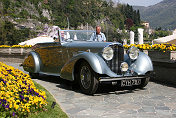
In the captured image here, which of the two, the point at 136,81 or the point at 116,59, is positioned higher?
the point at 116,59

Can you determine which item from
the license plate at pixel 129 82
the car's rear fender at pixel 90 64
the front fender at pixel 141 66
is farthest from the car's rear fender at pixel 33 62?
the license plate at pixel 129 82

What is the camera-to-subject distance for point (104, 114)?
455 cm

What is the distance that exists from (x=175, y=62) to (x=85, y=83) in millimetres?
2994

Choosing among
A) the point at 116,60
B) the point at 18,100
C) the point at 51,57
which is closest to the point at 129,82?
the point at 116,60

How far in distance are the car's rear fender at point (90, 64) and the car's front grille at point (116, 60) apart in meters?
0.27

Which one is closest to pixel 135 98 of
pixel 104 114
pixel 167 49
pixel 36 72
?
pixel 104 114

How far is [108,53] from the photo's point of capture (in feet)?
20.3

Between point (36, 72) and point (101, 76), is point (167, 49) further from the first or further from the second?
point (36, 72)

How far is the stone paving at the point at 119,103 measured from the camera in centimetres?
457

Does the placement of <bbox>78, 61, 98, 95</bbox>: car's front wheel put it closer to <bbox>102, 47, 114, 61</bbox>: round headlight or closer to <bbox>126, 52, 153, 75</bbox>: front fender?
<bbox>102, 47, 114, 61</bbox>: round headlight

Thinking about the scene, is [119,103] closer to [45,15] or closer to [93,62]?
[93,62]

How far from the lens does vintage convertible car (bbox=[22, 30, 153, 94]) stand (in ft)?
19.9

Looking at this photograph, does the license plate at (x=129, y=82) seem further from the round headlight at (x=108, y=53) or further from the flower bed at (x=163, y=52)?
the flower bed at (x=163, y=52)

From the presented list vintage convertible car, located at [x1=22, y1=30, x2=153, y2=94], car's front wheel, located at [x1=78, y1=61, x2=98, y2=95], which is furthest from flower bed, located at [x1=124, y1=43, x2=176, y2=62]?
car's front wheel, located at [x1=78, y1=61, x2=98, y2=95]
